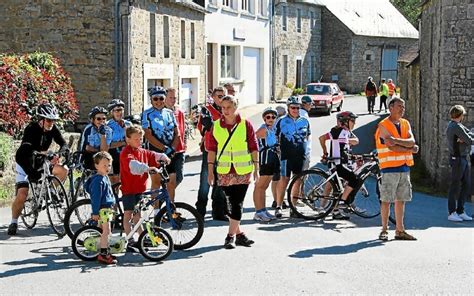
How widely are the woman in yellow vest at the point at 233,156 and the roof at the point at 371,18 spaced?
Result: 4588 cm

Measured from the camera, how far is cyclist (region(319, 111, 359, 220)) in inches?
437

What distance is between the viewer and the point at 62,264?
26.8ft

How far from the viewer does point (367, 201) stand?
11.6m

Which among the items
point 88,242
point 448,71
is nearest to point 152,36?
point 448,71

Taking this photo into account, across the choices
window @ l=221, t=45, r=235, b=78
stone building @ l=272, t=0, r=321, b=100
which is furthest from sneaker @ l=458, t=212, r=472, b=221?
stone building @ l=272, t=0, r=321, b=100

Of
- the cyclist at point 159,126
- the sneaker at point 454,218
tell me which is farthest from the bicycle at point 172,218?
the sneaker at point 454,218

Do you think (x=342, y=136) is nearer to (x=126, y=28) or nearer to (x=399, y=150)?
(x=399, y=150)

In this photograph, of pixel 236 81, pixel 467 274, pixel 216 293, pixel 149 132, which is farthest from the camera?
pixel 236 81

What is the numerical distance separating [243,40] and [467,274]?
30.9 m

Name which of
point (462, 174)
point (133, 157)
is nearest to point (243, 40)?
point (462, 174)

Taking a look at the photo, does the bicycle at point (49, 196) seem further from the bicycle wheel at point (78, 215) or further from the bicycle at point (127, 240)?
the bicycle at point (127, 240)

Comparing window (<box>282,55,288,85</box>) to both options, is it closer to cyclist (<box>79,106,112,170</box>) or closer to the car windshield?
the car windshield

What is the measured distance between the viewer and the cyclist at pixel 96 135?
34.1 ft

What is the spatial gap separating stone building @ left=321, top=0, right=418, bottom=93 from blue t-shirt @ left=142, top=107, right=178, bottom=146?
43724 millimetres
